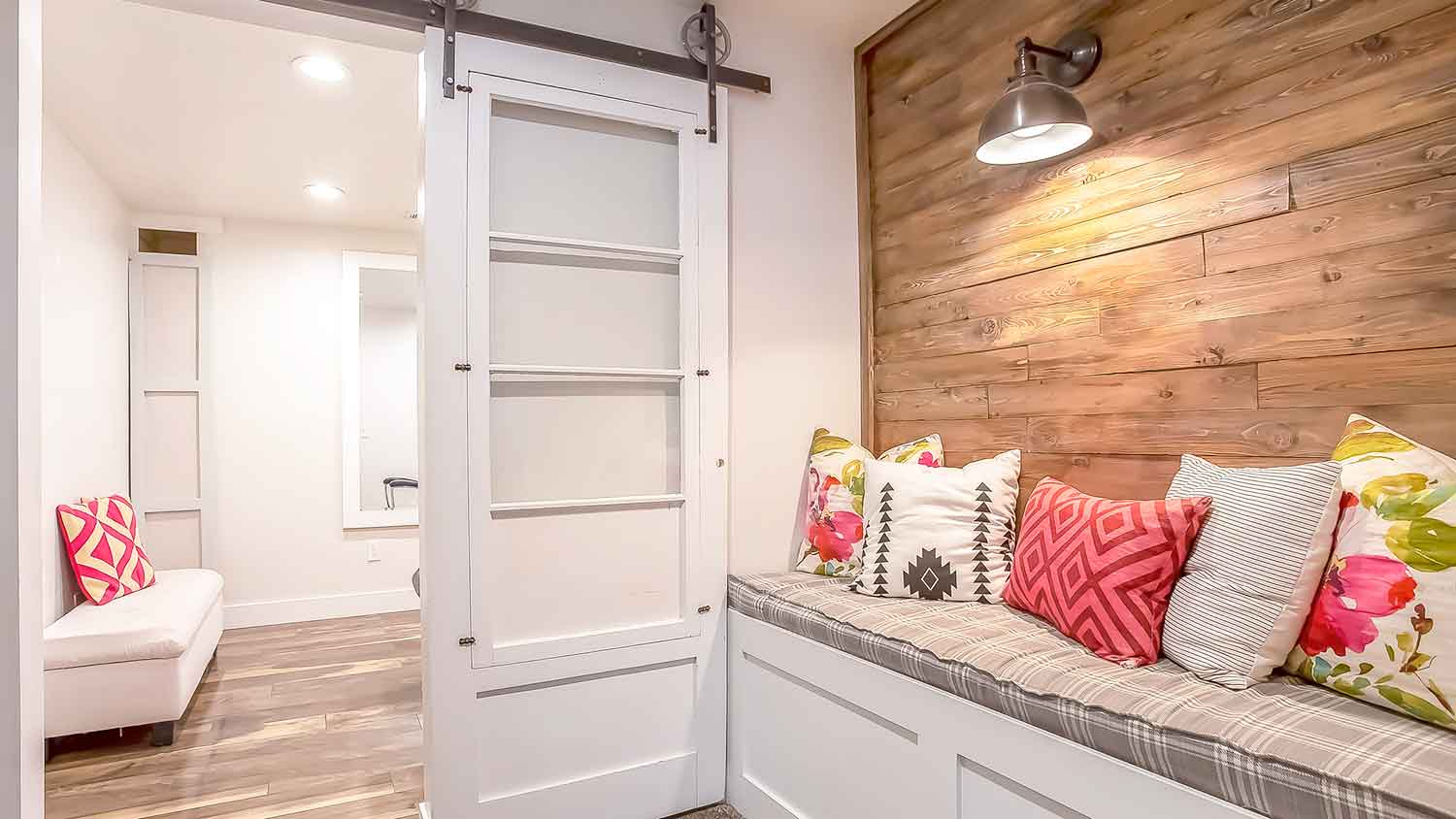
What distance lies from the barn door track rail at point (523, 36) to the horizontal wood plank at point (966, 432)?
1092 millimetres

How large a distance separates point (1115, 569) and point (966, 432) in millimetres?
812

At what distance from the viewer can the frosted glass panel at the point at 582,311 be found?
217cm

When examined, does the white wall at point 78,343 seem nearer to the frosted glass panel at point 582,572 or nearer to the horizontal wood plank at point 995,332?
the frosted glass panel at point 582,572

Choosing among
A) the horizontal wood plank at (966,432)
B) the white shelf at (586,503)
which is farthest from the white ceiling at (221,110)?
the horizontal wood plank at (966,432)

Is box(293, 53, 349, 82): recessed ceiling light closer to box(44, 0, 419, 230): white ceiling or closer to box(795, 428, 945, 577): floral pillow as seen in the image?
box(44, 0, 419, 230): white ceiling

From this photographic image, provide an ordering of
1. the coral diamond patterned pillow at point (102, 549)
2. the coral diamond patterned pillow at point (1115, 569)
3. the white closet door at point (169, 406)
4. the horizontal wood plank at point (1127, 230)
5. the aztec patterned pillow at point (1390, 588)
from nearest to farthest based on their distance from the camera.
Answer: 1. the aztec patterned pillow at point (1390, 588)
2. the coral diamond patterned pillow at point (1115, 569)
3. the horizontal wood plank at point (1127, 230)
4. the coral diamond patterned pillow at point (102, 549)
5. the white closet door at point (169, 406)

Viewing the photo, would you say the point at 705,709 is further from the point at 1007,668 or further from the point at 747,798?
the point at 1007,668

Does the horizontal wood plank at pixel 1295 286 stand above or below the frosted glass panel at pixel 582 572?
above

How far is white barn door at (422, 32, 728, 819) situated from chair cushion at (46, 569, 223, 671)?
1598 millimetres

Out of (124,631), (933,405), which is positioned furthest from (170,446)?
(933,405)

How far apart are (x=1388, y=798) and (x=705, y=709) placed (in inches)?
67.9

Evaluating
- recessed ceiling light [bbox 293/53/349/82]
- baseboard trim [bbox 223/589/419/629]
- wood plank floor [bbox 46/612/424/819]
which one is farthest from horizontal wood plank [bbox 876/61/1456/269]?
baseboard trim [bbox 223/589/419/629]

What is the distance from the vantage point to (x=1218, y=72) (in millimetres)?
1685

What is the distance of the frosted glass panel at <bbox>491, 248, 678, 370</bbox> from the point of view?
7.11ft
